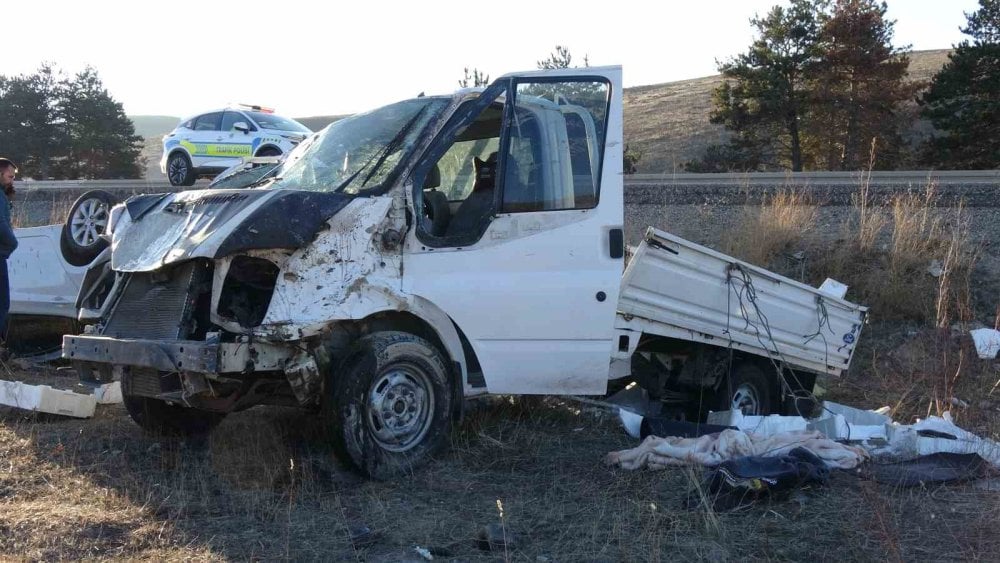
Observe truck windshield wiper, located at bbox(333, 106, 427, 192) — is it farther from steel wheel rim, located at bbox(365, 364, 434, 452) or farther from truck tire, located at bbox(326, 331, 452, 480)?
steel wheel rim, located at bbox(365, 364, 434, 452)

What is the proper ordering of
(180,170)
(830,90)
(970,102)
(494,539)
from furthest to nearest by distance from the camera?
(830,90) < (970,102) < (180,170) < (494,539)

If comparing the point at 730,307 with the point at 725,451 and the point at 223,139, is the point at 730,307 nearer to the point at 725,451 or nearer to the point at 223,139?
the point at 725,451

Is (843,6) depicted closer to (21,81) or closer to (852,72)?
(852,72)

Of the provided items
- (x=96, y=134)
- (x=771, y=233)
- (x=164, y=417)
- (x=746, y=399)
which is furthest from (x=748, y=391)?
(x=96, y=134)

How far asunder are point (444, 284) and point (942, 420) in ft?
11.7

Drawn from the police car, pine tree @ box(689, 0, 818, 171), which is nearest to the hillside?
pine tree @ box(689, 0, 818, 171)

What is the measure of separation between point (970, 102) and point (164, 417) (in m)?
27.0

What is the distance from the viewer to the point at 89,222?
869 cm

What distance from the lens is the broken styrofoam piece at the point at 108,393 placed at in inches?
282

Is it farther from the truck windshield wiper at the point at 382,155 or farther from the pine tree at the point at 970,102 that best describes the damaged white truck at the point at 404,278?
the pine tree at the point at 970,102

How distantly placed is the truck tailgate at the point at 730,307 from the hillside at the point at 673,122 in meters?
22.9

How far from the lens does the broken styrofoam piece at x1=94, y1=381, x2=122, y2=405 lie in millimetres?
7172

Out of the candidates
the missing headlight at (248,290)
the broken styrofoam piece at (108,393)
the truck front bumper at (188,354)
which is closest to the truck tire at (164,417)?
the broken styrofoam piece at (108,393)

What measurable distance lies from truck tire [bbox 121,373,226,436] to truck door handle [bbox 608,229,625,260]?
2.94m
